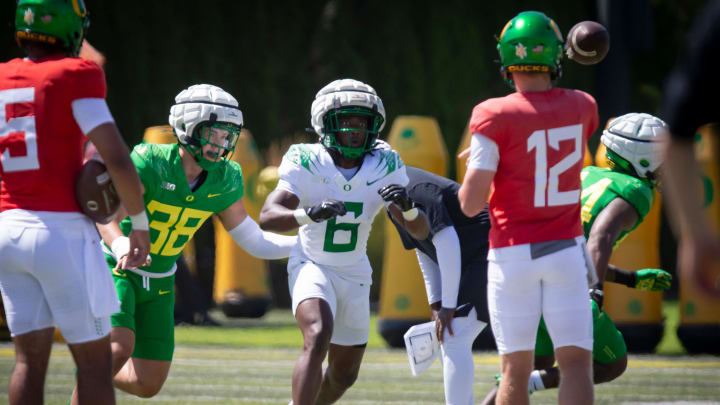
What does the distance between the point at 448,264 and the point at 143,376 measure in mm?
1584

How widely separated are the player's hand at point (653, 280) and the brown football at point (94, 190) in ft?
9.39

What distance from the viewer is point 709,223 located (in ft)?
8.17

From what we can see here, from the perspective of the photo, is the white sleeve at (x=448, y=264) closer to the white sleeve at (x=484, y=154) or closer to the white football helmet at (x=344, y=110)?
the white football helmet at (x=344, y=110)

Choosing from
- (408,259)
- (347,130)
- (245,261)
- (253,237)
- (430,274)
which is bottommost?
(245,261)

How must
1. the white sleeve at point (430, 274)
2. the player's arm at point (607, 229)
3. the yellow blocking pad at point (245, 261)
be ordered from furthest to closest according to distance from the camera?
the yellow blocking pad at point (245, 261), the white sleeve at point (430, 274), the player's arm at point (607, 229)

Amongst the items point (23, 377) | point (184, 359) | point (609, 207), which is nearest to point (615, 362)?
point (609, 207)

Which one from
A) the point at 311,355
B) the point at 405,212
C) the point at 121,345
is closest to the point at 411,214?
the point at 405,212

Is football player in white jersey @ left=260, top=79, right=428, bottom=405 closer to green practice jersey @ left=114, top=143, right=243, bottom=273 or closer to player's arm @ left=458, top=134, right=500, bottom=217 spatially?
green practice jersey @ left=114, top=143, right=243, bottom=273

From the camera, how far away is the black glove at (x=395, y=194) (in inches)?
201

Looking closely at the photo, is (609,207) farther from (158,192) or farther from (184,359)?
(184,359)

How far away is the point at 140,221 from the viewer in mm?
4156

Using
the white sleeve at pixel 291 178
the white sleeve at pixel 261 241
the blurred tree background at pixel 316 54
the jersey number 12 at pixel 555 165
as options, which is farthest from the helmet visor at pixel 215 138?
the blurred tree background at pixel 316 54

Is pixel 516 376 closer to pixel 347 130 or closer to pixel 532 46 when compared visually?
pixel 532 46

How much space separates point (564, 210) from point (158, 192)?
1953 mm
